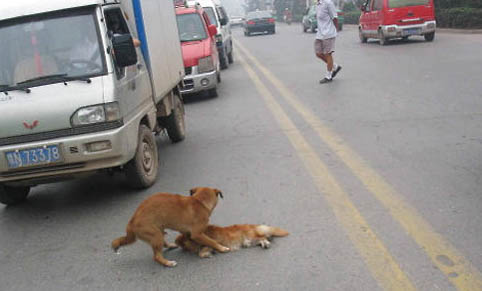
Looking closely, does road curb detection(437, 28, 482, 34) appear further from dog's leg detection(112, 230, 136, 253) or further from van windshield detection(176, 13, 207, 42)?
dog's leg detection(112, 230, 136, 253)

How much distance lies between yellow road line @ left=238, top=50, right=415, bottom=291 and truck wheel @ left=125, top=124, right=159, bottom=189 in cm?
174

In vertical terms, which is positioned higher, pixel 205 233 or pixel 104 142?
pixel 104 142

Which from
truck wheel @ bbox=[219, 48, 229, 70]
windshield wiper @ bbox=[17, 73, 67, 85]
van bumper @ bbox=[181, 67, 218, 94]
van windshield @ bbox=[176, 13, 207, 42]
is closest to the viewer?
windshield wiper @ bbox=[17, 73, 67, 85]

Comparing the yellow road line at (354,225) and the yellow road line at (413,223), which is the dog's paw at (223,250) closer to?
the yellow road line at (354,225)

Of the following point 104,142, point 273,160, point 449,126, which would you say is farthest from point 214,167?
point 449,126

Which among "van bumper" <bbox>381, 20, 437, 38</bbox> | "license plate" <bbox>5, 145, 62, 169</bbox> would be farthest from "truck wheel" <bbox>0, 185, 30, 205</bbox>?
"van bumper" <bbox>381, 20, 437, 38</bbox>

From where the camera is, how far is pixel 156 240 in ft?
12.6

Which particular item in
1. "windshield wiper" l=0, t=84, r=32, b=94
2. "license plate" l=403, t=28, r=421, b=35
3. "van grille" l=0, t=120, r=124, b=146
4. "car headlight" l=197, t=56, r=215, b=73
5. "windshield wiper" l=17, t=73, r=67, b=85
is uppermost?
"windshield wiper" l=17, t=73, r=67, b=85

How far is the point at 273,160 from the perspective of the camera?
638 cm

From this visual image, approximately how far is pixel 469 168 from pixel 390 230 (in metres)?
1.87

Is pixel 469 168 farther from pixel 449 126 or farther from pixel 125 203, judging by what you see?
pixel 125 203

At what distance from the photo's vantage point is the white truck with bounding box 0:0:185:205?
4898 mm

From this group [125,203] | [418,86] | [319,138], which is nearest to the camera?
[125,203]

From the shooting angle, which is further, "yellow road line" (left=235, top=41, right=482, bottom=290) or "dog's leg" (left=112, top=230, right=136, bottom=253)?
"dog's leg" (left=112, top=230, right=136, bottom=253)
